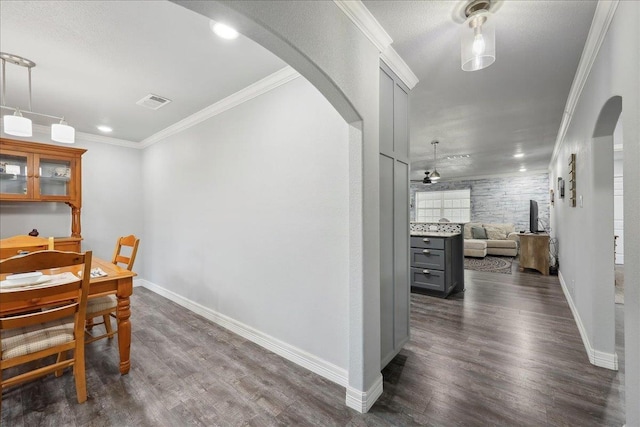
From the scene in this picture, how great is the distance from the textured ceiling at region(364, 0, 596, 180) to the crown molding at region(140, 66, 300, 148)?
95 centimetres

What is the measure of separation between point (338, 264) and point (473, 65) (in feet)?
5.27

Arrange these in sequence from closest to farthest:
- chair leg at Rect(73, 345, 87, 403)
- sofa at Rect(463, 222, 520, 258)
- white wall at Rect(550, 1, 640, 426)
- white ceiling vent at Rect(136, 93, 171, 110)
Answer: white wall at Rect(550, 1, 640, 426) < chair leg at Rect(73, 345, 87, 403) < white ceiling vent at Rect(136, 93, 171, 110) < sofa at Rect(463, 222, 520, 258)

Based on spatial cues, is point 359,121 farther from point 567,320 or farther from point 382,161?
point 567,320

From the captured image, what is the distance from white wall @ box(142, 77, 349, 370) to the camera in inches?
81.4

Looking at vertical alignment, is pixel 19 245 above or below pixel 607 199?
below

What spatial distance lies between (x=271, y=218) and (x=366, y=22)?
5.49 ft

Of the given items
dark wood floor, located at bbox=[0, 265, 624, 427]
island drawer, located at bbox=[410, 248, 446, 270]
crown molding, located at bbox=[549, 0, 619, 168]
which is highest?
crown molding, located at bbox=[549, 0, 619, 168]

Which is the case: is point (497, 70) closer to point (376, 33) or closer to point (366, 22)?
point (376, 33)

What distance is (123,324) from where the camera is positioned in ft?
6.84

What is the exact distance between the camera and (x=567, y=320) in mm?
3104

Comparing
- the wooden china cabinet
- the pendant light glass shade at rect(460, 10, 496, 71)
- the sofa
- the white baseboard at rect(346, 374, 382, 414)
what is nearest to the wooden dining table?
the white baseboard at rect(346, 374, 382, 414)

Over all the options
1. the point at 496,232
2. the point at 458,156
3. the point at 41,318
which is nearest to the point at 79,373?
the point at 41,318

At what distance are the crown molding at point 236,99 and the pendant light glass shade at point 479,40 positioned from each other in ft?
4.12

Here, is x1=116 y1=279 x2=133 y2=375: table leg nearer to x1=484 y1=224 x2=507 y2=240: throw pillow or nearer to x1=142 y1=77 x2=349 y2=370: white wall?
x1=142 y1=77 x2=349 y2=370: white wall
